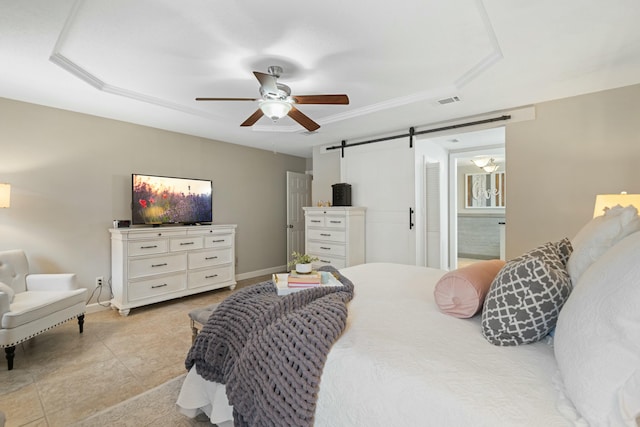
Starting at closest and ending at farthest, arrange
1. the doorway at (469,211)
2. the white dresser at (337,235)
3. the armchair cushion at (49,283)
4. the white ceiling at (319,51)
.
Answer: the white ceiling at (319,51), the armchair cushion at (49,283), the white dresser at (337,235), the doorway at (469,211)

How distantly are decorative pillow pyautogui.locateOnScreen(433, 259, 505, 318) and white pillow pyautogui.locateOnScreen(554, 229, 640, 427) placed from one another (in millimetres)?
458

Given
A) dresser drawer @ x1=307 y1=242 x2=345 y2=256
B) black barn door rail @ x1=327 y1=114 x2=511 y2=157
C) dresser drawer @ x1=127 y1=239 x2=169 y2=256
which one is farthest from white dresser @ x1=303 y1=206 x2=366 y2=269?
dresser drawer @ x1=127 y1=239 x2=169 y2=256

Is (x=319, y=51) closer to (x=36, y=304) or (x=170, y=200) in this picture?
(x=170, y=200)

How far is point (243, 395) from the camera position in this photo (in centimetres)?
122

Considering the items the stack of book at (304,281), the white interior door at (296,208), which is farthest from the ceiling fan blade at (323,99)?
the white interior door at (296,208)

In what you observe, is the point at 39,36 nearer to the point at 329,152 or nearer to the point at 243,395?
the point at 243,395

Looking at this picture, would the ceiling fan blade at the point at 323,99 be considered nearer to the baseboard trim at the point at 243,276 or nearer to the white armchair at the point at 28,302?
the white armchair at the point at 28,302

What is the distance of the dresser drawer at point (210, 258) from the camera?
405 centimetres

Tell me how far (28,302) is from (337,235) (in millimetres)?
3301

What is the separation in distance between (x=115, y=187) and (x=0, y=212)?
41.1 inches

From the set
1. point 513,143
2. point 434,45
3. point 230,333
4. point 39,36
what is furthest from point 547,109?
point 39,36

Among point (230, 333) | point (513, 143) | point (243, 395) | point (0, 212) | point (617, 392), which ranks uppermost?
point (513, 143)

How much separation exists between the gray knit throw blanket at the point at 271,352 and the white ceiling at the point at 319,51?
67.5 inches

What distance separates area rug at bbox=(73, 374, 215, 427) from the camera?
1671mm
